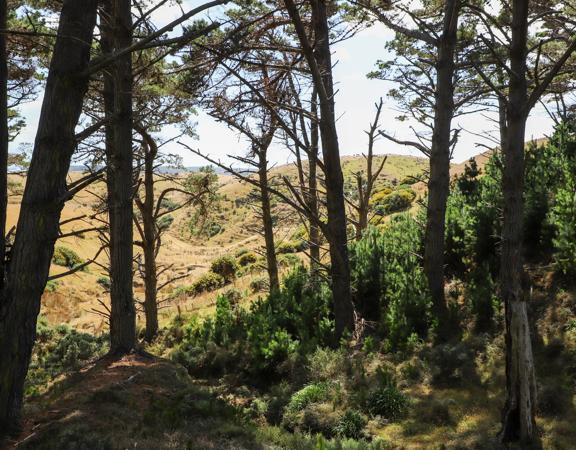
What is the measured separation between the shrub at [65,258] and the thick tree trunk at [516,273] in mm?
31782

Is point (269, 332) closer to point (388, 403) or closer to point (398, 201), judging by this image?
point (388, 403)

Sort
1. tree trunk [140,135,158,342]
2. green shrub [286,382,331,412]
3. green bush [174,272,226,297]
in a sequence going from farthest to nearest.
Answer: green bush [174,272,226,297] < tree trunk [140,135,158,342] < green shrub [286,382,331,412]

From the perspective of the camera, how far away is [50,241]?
3.86m

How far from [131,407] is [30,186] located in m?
3.00

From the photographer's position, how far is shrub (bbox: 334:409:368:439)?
637 cm

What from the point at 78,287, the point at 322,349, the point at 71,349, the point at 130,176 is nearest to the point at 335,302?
the point at 322,349

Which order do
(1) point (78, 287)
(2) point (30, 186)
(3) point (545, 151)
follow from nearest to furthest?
(2) point (30, 186) → (3) point (545, 151) → (1) point (78, 287)

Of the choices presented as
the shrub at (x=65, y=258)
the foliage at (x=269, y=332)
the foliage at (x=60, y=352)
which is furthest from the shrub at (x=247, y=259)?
the foliage at (x=269, y=332)

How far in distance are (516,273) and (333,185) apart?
13.1 ft

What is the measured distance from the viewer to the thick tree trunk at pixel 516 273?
526 centimetres

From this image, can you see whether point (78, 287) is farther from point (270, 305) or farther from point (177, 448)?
point (177, 448)

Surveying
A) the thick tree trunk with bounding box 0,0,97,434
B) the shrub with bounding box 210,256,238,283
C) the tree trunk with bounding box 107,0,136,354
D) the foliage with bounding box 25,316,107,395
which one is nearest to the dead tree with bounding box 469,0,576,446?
the thick tree trunk with bounding box 0,0,97,434

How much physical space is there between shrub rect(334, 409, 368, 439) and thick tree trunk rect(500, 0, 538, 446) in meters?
1.83

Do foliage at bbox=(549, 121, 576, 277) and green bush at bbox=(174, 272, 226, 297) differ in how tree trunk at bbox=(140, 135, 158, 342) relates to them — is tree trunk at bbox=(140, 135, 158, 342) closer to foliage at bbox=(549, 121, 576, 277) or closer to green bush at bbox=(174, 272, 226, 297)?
foliage at bbox=(549, 121, 576, 277)
